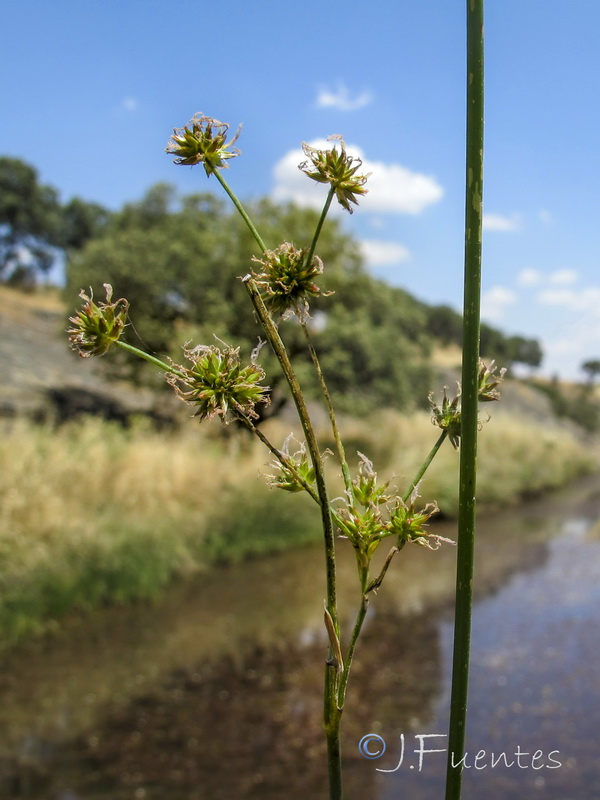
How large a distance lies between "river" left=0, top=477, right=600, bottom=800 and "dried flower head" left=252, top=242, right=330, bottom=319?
3502mm

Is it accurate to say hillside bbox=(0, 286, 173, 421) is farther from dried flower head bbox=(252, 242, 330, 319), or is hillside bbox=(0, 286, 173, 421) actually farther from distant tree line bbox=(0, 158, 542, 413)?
dried flower head bbox=(252, 242, 330, 319)

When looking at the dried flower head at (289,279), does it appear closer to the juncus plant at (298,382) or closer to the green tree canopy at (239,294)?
the juncus plant at (298,382)

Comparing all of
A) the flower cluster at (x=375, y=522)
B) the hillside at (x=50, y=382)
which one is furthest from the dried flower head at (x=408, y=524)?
the hillside at (x=50, y=382)

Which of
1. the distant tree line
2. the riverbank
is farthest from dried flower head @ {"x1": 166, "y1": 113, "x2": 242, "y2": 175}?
the distant tree line

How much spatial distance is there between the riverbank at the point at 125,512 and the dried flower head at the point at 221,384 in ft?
17.4

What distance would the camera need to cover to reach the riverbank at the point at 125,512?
670 cm

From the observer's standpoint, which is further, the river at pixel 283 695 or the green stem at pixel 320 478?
the river at pixel 283 695

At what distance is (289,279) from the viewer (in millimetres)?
510

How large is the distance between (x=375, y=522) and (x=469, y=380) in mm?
141

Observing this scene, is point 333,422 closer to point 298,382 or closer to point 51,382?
point 298,382

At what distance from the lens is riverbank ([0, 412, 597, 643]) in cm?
670

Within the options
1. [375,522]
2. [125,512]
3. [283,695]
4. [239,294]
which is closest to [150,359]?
[375,522]

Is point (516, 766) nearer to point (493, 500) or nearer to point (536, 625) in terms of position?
point (536, 625)

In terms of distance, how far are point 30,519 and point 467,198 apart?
7.03 metres
